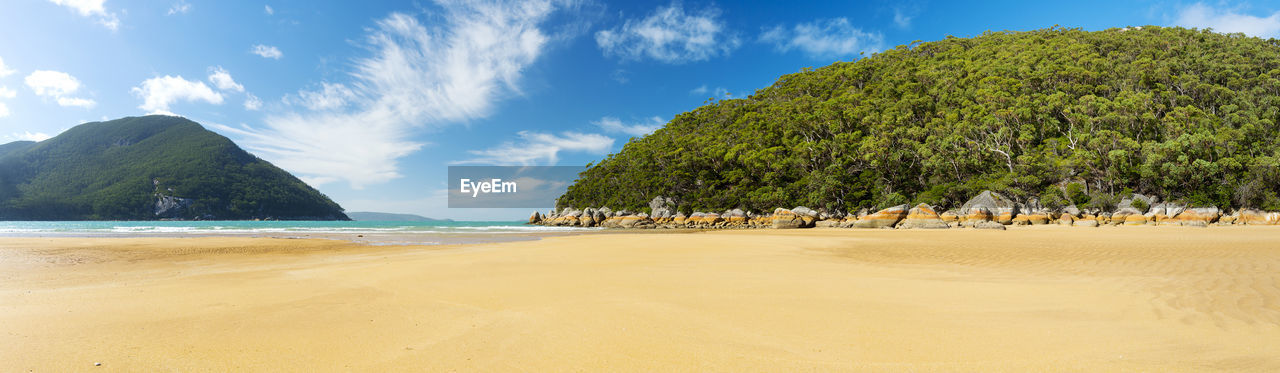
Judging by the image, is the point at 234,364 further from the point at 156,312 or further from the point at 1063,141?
the point at 1063,141

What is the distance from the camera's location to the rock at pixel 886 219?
1231 inches

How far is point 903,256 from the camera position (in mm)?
10492

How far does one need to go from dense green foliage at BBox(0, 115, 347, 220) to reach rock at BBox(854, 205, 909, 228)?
453 feet

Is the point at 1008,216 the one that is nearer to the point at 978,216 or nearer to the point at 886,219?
the point at 978,216

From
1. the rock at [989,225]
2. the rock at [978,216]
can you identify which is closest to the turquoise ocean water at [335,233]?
the rock at [989,225]

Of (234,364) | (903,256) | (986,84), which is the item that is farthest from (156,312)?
(986,84)

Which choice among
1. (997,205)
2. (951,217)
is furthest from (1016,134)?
(951,217)

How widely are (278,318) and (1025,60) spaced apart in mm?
61213

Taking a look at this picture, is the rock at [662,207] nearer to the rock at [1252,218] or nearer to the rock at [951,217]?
the rock at [951,217]

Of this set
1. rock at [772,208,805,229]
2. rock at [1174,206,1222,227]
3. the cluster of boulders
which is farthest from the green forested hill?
rock at [772,208,805,229]

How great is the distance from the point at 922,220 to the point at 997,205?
693 centimetres

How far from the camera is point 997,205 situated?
1243 inches

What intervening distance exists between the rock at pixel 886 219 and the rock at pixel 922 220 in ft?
1.30

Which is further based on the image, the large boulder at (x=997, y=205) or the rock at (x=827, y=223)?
the rock at (x=827, y=223)
